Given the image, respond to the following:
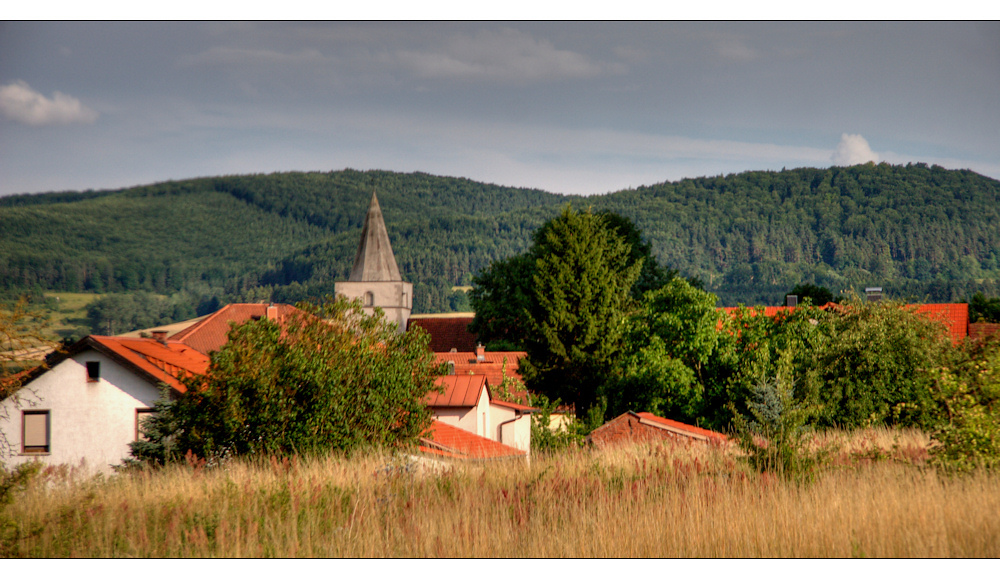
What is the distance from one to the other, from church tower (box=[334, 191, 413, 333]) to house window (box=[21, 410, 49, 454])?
66470 millimetres

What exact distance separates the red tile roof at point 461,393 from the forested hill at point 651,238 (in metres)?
67.8

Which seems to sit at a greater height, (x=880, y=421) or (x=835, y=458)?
(x=835, y=458)

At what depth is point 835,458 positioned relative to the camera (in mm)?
7477

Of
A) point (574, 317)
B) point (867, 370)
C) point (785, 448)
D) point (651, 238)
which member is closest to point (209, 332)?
point (574, 317)

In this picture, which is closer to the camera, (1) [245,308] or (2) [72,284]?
(1) [245,308]

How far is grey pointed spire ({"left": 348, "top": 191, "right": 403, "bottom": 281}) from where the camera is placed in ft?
294

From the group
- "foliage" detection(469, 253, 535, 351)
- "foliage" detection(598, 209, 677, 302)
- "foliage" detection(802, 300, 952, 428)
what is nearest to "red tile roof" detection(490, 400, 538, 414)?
"foliage" detection(469, 253, 535, 351)

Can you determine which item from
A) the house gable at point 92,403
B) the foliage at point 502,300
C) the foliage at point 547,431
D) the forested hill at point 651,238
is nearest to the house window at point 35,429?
the house gable at point 92,403

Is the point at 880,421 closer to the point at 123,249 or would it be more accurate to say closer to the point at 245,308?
the point at 245,308

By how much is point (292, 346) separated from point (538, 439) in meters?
18.1

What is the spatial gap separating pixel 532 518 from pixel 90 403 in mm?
17724

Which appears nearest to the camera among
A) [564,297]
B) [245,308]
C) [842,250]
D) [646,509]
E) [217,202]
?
[646,509]

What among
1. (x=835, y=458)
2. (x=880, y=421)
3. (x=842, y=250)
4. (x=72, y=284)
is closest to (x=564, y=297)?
(x=880, y=421)

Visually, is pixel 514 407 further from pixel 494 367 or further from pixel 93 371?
pixel 93 371
